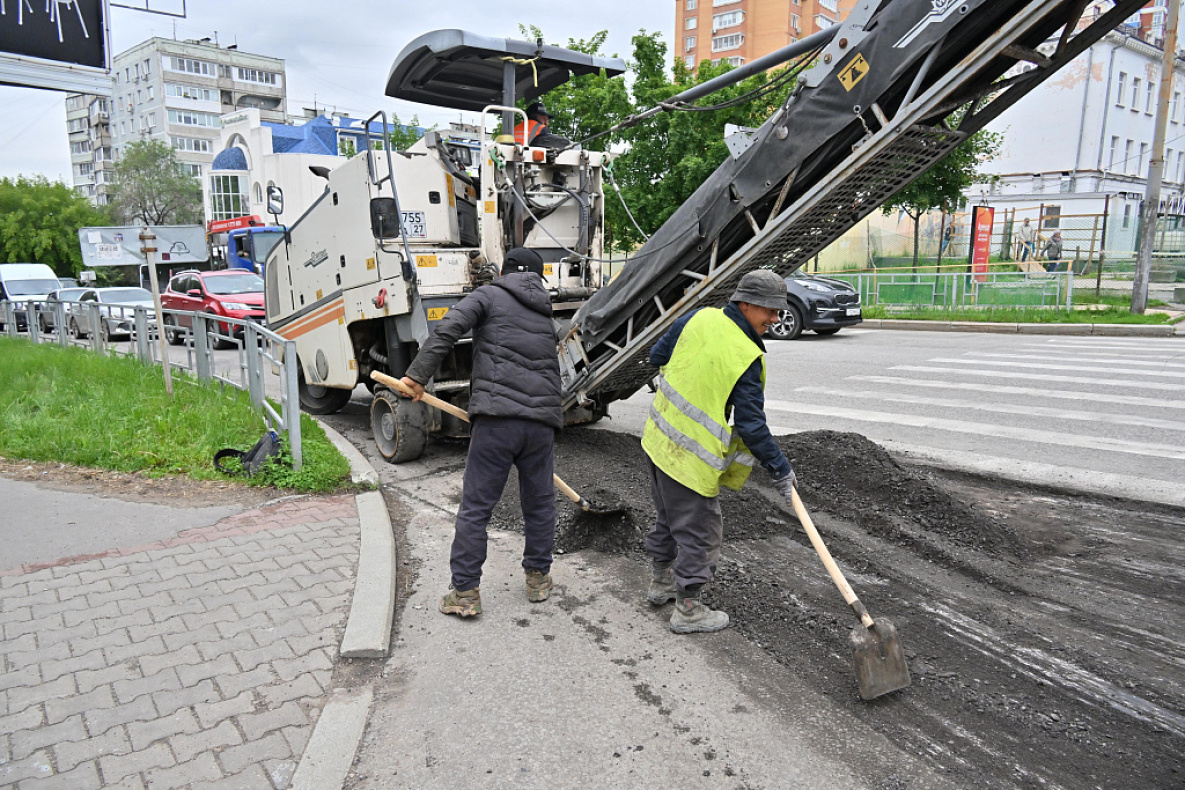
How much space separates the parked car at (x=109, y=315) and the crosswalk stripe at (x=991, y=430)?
7968mm

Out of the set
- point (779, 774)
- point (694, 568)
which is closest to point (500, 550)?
point (694, 568)

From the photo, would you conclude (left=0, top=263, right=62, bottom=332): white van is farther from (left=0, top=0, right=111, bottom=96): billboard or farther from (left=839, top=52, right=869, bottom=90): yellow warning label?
(left=839, top=52, right=869, bottom=90): yellow warning label

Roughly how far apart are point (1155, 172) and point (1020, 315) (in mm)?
3579

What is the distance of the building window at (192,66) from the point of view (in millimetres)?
72750

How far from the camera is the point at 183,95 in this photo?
73.1 meters

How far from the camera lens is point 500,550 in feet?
15.9

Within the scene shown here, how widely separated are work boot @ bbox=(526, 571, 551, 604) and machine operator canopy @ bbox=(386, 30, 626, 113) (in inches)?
183

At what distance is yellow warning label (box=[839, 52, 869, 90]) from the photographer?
13.4 feet

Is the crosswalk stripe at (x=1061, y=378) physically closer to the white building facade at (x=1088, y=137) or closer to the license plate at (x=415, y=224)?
the license plate at (x=415, y=224)

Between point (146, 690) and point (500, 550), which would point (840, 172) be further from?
point (146, 690)

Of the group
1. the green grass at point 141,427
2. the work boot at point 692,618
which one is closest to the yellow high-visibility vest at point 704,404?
the work boot at point 692,618

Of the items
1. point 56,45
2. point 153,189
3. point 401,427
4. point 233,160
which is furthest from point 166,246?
point 153,189

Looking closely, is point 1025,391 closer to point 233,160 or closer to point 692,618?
point 692,618

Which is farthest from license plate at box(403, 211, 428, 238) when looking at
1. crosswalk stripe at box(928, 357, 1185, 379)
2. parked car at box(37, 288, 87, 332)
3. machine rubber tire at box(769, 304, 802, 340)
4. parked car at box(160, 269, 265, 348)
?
parked car at box(160, 269, 265, 348)
